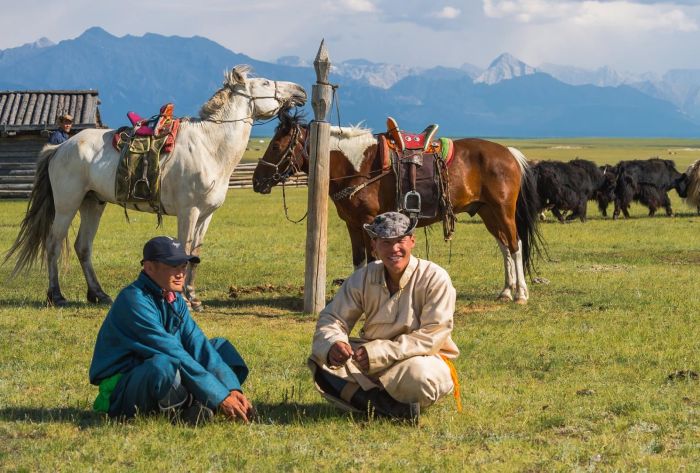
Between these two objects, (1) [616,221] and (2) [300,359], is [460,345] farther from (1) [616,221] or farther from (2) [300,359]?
(1) [616,221]

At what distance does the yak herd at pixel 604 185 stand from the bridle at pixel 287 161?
1338 cm

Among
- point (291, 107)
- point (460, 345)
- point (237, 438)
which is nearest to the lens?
point (237, 438)

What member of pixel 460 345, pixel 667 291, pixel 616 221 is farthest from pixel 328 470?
pixel 616 221

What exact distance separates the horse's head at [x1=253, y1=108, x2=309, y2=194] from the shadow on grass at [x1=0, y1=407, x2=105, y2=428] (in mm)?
5060

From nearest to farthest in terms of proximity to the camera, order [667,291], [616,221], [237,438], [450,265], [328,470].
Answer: [328,470] < [237,438] < [667,291] < [450,265] < [616,221]

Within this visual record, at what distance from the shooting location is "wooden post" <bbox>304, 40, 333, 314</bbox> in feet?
35.8

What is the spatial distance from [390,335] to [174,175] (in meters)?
5.32

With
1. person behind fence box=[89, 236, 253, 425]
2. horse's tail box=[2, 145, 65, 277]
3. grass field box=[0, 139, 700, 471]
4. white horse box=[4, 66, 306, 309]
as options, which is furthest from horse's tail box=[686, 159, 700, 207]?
person behind fence box=[89, 236, 253, 425]

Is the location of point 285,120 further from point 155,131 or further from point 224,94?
point 155,131

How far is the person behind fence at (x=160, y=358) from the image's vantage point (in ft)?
20.7

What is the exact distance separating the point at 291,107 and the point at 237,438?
632cm

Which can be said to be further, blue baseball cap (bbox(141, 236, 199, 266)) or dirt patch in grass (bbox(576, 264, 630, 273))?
dirt patch in grass (bbox(576, 264, 630, 273))

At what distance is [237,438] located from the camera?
6.14 m

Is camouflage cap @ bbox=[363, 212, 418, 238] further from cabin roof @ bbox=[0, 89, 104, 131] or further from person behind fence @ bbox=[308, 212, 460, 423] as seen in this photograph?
cabin roof @ bbox=[0, 89, 104, 131]
